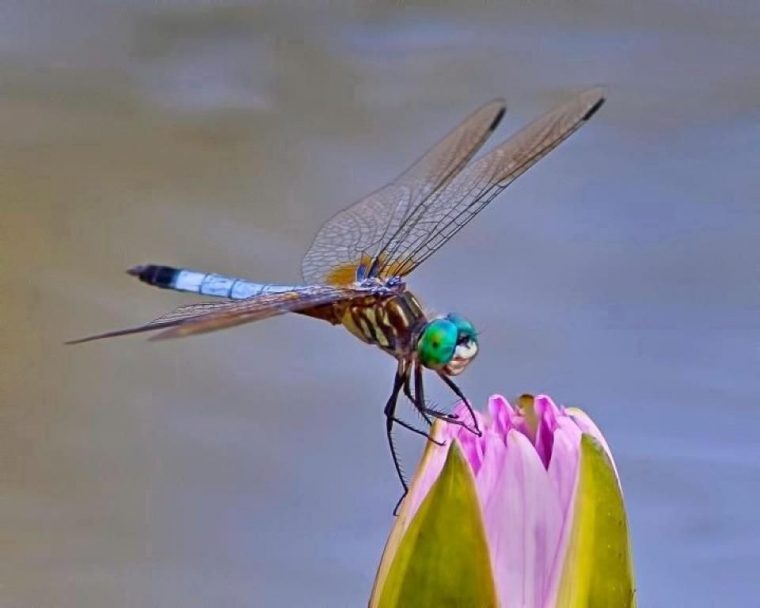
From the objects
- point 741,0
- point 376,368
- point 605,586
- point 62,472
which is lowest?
point 605,586

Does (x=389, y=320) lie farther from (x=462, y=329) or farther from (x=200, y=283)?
(x=200, y=283)

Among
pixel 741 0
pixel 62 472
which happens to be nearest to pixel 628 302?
pixel 741 0

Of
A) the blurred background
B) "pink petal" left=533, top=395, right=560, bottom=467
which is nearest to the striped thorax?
"pink petal" left=533, top=395, right=560, bottom=467

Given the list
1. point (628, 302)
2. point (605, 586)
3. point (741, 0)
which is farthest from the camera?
point (741, 0)

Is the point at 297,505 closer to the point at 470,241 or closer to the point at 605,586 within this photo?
the point at 470,241

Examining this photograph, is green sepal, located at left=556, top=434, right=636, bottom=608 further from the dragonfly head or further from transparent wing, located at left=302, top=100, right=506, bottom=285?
transparent wing, located at left=302, top=100, right=506, bottom=285

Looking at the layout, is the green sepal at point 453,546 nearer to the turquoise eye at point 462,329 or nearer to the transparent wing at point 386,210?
the turquoise eye at point 462,329

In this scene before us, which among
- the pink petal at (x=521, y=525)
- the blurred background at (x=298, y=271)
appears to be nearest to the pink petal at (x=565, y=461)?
the pink petal at (x=521, y=525)
